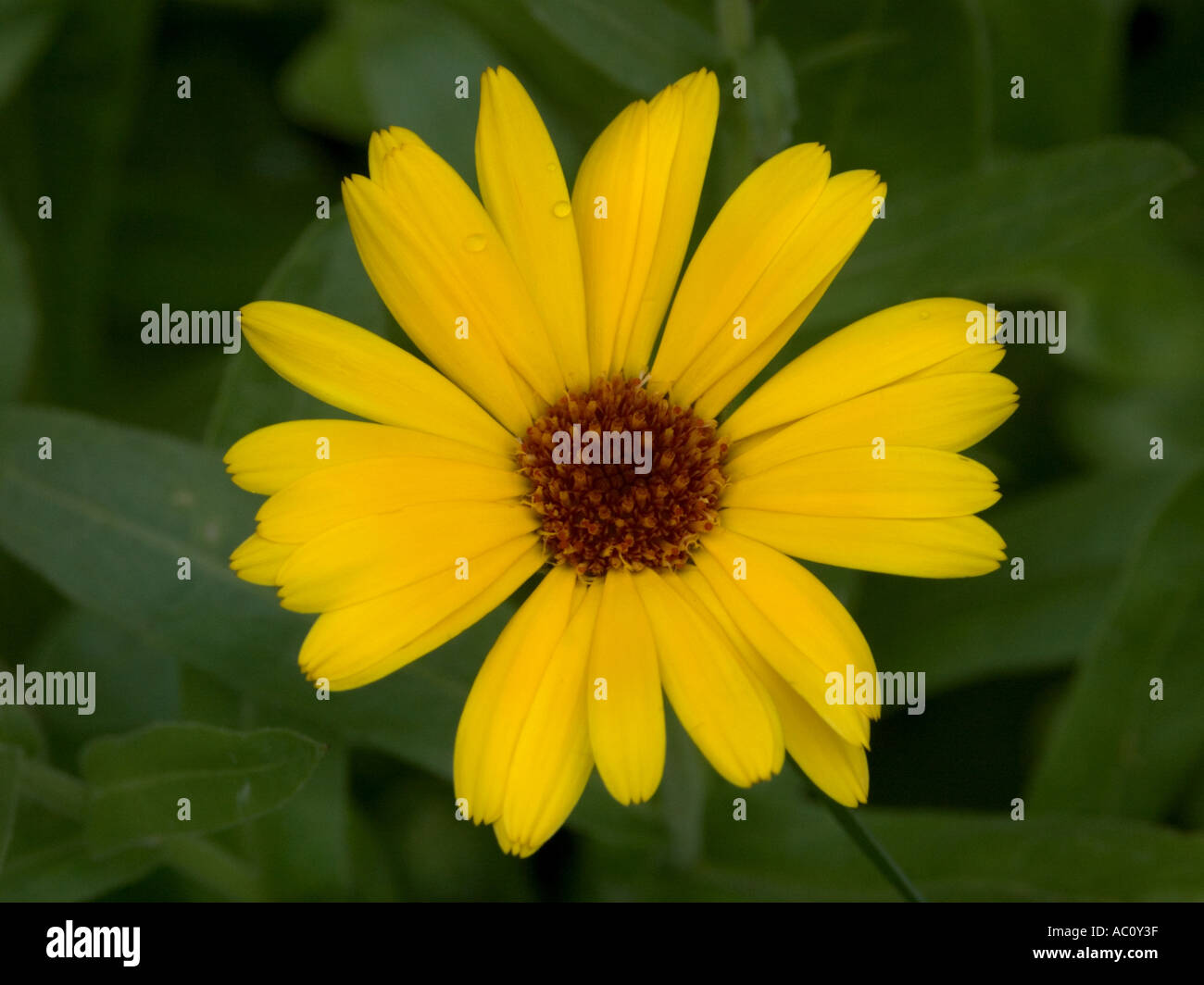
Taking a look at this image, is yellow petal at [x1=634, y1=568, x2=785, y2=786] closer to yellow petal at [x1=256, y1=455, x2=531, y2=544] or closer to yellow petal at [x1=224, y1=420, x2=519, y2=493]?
yellow petal at [x1=256, y1=455, x2=531, y2=544]

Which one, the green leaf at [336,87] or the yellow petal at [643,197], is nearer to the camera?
the yellow petal at [643,197]

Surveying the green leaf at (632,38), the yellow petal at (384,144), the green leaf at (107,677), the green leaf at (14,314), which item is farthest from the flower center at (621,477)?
the green leaf at (14,314)

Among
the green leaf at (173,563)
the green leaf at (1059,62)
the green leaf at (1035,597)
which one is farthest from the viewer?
the green leaf at (1059,62)

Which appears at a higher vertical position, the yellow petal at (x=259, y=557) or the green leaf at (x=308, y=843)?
the yellow petal at (x=259, y=557)

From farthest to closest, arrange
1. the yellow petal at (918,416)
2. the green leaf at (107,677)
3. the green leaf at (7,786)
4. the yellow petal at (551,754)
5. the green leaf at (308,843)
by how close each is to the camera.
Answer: the green leaf at (107,677) → the green leaf at (308,843) → the green leaf at (7,786) → the yellow petal at (918,416) → the yellow petal at (551,754)

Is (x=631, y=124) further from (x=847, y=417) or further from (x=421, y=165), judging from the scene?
(x=847, y=417)

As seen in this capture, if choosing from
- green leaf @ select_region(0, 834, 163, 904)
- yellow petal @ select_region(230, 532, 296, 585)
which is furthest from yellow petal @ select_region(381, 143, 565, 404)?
green leaf @ select_region(0, 834, 163, 904)

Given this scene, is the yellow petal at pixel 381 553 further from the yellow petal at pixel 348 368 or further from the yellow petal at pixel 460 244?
the yellow petal at pixel 460 244
